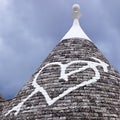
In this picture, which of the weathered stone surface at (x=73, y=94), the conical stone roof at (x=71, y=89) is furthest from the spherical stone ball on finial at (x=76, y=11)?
the weathered stone surface at (x=73, y=94)

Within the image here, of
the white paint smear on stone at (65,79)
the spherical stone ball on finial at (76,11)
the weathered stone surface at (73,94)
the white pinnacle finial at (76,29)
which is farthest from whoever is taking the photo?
the spherical stone ball on finial at (76,11)

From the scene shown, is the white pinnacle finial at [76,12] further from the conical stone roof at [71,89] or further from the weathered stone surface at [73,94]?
the weathered stone surface at [73,94]

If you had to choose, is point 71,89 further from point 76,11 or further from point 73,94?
point 76,11

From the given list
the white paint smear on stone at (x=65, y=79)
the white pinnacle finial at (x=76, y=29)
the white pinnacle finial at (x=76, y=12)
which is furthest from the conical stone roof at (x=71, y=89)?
the white pinnacle finial at (x=76, y=12)

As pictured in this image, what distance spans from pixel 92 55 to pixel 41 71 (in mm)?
1671

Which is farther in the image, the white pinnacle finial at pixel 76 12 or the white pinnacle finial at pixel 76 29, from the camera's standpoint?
the white pinnacle finial at pixel 76 12

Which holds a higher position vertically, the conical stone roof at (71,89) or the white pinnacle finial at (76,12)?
the white pinnacle finial at (76,12)

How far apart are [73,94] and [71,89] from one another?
0.19m

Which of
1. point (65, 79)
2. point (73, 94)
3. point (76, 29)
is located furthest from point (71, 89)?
point (76, 29)

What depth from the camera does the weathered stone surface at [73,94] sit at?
11.8m

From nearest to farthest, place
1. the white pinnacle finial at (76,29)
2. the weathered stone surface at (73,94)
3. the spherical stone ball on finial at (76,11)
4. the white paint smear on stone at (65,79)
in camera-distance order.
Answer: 1. the weathered stone surface at (73,94)
2. the white paint smear on stone at (65,79)
3. the white pinnacle finial at (76,29)
4. the spherical stone ball on finial at (76,11)

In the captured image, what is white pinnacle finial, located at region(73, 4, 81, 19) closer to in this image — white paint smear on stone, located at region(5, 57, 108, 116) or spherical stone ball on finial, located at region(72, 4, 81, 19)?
spherical stone ball on finial, located at region(72, 4, 81, 19)

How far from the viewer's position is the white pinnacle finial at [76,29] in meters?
14.6

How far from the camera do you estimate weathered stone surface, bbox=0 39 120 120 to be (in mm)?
11750
